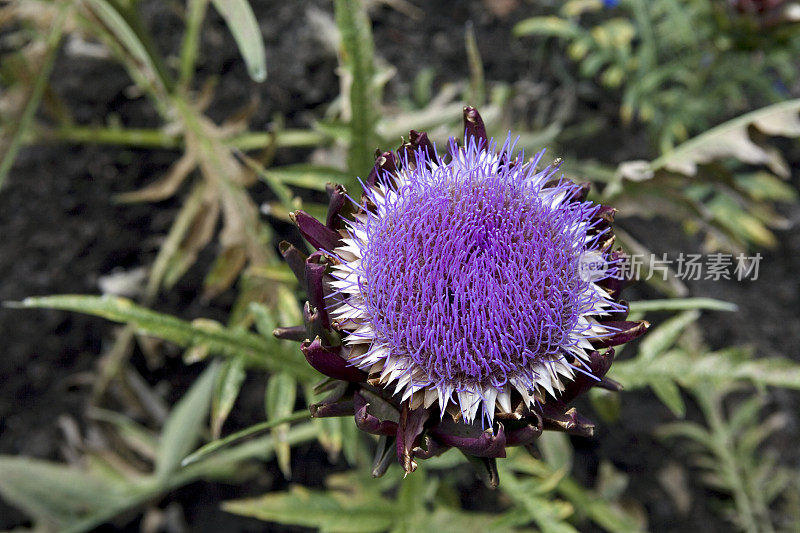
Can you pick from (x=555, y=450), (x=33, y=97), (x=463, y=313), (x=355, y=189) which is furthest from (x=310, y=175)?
(x=555, y=450)

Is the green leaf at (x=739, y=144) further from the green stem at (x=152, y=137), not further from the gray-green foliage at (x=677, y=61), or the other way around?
the green stem at (x=152, y=137)

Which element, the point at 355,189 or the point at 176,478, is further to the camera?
the point at 176,478

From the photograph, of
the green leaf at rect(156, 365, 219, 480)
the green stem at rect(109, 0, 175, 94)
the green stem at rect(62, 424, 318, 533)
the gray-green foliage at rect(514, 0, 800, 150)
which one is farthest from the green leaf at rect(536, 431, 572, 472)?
the green stem at rect(109, 0, 175, 94)

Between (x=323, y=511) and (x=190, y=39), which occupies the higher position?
(x=190, y=39)

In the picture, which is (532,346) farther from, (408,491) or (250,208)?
(250,208)

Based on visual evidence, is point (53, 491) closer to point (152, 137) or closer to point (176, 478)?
point (176, 478)

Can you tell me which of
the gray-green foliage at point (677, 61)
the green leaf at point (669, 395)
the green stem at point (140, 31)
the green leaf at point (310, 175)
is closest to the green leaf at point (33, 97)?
the green stem at point (140, 31)
